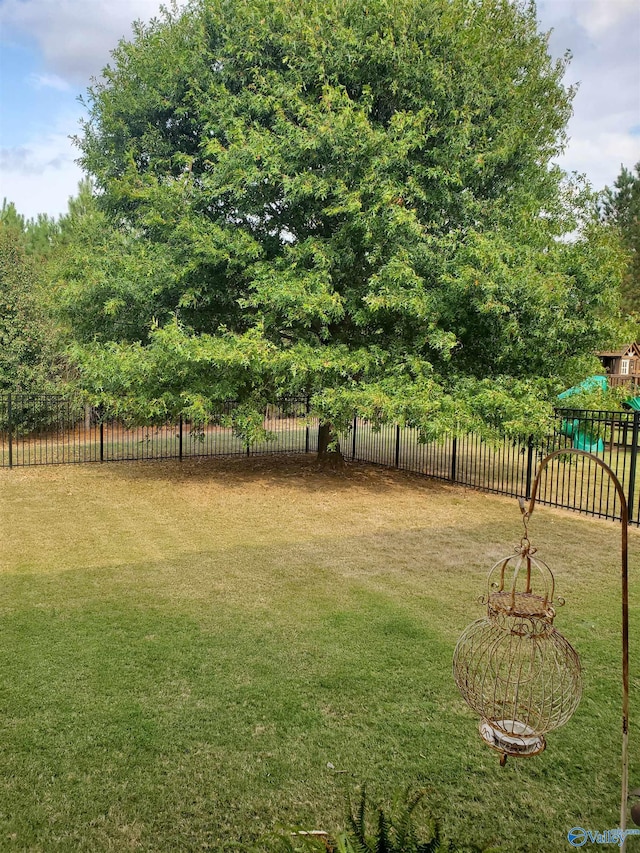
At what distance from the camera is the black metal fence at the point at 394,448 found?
9.60 m

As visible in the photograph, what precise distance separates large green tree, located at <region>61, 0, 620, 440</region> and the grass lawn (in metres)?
2.77

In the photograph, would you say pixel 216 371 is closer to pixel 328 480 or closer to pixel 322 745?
pixel 328 480

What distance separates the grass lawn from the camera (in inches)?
107

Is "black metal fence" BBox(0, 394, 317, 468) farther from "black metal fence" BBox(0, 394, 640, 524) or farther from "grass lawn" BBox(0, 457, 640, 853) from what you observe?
"grass lawn" BBox(0, 457, 640, 853)

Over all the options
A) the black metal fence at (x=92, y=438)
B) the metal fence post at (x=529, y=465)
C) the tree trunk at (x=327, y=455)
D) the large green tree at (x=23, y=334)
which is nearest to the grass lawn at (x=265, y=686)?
the metal fence post at (x=529, y=465)

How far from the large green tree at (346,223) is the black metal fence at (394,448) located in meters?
1.02

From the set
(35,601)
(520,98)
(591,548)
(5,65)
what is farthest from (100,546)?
(520,98)

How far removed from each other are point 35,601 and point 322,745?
328 centimetres

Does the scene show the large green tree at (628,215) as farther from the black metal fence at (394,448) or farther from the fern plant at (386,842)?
the fern plant at (386,842)

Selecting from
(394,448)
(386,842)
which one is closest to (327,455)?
(394,448)

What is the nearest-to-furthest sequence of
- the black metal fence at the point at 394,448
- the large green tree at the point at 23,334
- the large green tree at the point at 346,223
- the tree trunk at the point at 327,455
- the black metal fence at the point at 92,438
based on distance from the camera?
the large green tree at the point at 346,223, the black metal fence at the point at 394,448, the tree trunk at the point at 327,455, the black metal fence at the point at 92,438, the large green tree at the point at 23,334

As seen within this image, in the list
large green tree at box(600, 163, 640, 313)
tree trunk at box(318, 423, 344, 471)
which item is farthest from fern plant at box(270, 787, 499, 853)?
large green tree at box(600, 163, 640, 313)

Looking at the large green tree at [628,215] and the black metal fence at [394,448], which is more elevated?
the large green tree at [628,215]

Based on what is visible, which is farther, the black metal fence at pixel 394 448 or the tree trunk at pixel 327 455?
the tree trunk at pixel 327 455
